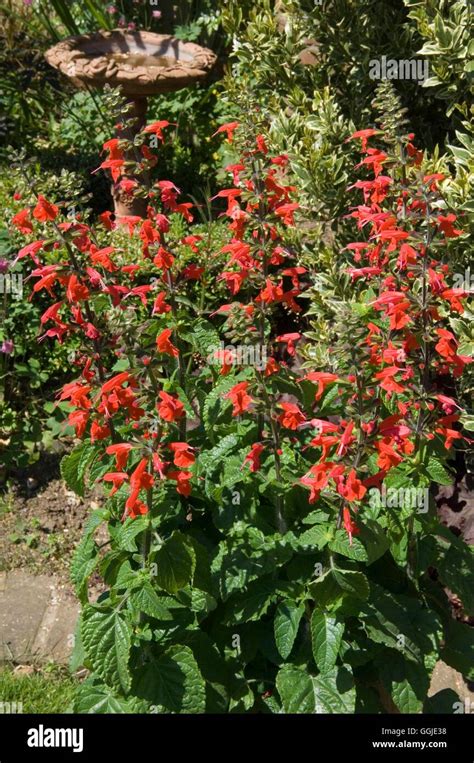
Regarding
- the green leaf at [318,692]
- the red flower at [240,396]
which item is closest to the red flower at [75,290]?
the red flower at [240,396]

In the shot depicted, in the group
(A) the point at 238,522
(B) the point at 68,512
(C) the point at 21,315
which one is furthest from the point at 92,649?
(C) the point at 21,315

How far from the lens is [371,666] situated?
2.75 metres

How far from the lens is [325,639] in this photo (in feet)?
7.94

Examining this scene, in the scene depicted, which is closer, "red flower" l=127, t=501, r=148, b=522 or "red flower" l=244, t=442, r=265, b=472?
"red flower" l=127, t=501, r=148, b=522

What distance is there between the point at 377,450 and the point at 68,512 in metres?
2.37

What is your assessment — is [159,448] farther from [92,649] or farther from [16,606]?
[16,606]

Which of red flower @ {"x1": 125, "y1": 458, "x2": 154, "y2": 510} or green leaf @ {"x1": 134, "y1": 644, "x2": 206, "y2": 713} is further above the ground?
red flower @ {"x1": 125, "y1": 458, "x2": 154, "y2": 510}

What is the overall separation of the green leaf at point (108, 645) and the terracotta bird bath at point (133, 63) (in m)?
2.58

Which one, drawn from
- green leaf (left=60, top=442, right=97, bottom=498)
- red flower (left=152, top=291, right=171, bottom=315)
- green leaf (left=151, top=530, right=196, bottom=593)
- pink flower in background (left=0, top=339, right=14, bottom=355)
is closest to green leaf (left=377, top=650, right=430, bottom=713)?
green leaf (left=151, top=530, right=196, bottom=593)

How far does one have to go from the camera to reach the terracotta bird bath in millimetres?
5184

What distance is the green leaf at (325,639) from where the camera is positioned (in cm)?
240

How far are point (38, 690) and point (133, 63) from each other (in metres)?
4.35

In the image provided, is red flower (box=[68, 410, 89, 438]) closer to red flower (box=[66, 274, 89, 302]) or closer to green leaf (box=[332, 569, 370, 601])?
red flower (box=[66, 274, 89, 302])

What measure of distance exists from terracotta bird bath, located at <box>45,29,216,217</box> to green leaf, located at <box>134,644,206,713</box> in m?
2.66
